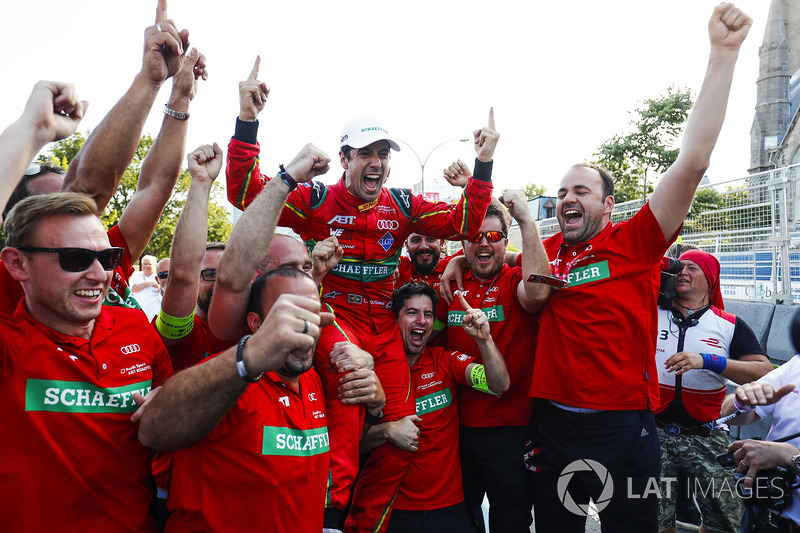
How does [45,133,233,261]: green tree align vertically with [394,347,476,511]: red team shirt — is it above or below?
above

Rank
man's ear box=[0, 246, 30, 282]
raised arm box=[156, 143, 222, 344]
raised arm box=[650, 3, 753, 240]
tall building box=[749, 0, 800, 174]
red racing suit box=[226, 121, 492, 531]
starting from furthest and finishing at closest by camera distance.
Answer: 1. tall building box=[749, 0, 800, 174]
2. red racing suit box=[226, 121, 492, 531]
3. raised arm box=[650, 3, 753, 240]
4. raised arm box=[156, 143, 222, 344]
5. man's ear box=[0, 246, 30, 282]

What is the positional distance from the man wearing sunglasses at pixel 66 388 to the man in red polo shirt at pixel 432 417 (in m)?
1.57

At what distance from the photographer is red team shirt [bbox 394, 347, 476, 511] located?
332 centimetres

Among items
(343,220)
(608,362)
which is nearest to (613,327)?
(608,362)

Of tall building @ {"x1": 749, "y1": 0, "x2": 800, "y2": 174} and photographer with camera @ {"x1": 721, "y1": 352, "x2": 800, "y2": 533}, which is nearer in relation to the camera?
photographer with camera @ {"x1": 721, "y1": 352, "x2": 800, "y2": 533}

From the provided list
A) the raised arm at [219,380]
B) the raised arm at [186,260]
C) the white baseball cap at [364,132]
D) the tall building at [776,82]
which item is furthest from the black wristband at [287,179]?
the tall building at [776,82]

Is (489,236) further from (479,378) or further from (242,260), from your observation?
(242,260)

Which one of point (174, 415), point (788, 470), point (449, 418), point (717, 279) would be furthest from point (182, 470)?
point (717, 279)

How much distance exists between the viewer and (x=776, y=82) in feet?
138

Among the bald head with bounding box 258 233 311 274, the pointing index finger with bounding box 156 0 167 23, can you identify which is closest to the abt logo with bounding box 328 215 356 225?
the bald head with bounding box 258 233 311 274

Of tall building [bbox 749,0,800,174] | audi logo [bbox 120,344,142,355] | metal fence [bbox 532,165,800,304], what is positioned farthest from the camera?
tall building [bbox 749,0,800,174]

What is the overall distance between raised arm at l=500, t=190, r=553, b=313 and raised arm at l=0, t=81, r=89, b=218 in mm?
2366

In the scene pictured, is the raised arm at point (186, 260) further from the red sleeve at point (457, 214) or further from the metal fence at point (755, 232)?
the metal fence at point (755, 232)

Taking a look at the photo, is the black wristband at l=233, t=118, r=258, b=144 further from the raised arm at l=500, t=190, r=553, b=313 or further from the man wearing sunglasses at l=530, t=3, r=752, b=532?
the man wearing sunglasses at l=530, t=3, r=752, b=532
